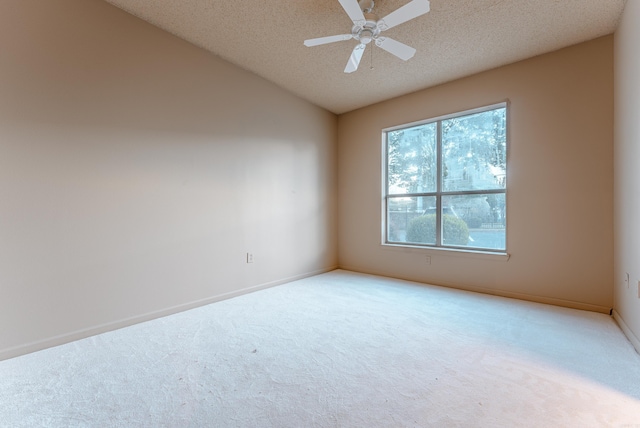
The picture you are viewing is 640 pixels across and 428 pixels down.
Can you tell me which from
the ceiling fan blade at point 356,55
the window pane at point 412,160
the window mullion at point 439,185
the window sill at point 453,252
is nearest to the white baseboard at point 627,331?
the window sill at point 453,252

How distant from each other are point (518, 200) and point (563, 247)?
60 cm

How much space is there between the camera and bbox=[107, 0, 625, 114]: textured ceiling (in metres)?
2.27

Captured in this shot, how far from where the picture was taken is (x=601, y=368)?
5.57 ft

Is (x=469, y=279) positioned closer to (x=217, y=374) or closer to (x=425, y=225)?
(x=425, y=225)

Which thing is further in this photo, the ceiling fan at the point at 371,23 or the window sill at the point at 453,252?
the window sill at the point at 453,252

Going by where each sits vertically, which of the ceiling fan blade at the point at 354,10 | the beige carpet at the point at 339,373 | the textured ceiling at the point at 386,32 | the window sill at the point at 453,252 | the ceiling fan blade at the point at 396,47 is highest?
the textured ceiling at the point at 386,32

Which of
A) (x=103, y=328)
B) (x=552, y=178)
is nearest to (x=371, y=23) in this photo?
(x=552, y=178)

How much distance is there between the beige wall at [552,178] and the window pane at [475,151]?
135 millimetres

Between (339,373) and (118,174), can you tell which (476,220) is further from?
(118,174)

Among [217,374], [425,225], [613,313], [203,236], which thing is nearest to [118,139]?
[203,236]

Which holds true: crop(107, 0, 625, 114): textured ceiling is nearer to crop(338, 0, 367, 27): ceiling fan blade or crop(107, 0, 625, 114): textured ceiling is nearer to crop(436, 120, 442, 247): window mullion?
crop(338, 0, 367, 27): ceiling fan blade

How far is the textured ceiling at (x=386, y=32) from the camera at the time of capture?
227 centimetres

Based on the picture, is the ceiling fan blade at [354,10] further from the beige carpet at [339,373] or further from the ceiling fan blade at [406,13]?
the beige carpet at [339,373]

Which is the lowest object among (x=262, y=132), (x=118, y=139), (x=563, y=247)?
(x=563, y=247)
